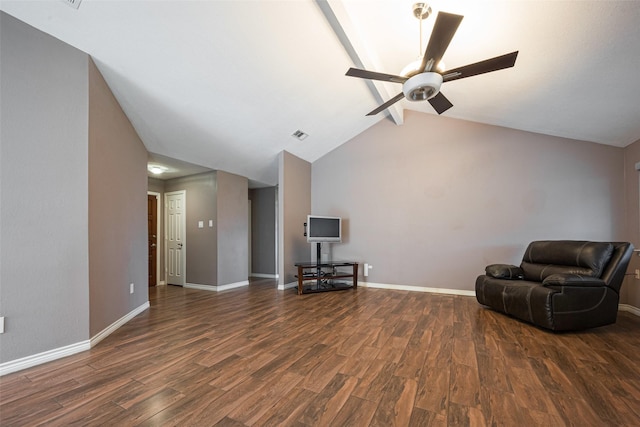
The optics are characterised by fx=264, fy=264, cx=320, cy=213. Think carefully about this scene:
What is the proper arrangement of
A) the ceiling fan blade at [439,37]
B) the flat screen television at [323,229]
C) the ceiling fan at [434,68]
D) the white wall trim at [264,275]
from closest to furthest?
1. the ceiling fan blade at [439,37]
2. the ceiling fan at [434,68]
3. the flat screen television at [323,229]
4. the white wall trim at [264,275]

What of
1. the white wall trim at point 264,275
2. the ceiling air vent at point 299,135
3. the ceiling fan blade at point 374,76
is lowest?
the white wall trim at point 264,275

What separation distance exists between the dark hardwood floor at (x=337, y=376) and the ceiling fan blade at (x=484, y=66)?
2.36 meters

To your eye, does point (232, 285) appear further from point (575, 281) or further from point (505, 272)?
point (575, 281)

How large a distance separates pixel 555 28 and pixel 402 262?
3714 mm

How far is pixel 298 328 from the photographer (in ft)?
9.41

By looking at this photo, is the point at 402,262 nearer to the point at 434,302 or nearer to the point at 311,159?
the point at 434,302

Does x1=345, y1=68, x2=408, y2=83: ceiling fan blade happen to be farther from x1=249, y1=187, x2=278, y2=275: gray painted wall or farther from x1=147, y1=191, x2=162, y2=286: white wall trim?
x1=147, y1=191, x2=162, y2=286: white wall trim

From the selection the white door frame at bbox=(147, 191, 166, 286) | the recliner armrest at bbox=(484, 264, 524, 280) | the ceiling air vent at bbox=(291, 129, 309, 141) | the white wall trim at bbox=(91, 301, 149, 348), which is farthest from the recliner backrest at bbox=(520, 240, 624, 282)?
the white door frame at bbox=(147, 191, 166, 286)

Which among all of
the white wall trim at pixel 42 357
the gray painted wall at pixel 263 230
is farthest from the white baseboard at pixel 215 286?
the white wall trim at pixel 42 357

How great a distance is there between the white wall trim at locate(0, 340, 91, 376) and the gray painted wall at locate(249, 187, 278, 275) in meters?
4.25

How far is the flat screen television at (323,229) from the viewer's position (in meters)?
4.86

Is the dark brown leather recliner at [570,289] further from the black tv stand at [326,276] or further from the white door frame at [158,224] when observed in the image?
the white door frame at [158,224]

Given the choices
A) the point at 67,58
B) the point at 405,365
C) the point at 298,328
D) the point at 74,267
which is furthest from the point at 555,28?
the point at 74,267

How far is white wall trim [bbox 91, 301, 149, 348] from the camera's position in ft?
8.03
